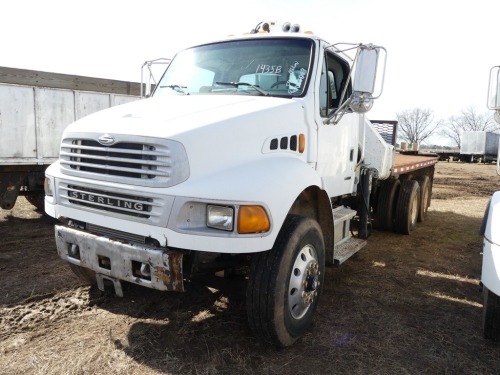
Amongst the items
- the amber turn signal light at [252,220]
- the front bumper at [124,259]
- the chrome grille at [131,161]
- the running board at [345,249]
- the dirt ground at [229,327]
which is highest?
the chrome grille at [131,161]

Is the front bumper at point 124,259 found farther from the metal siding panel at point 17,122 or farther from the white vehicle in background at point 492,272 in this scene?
the metal siding panel at point 17,122

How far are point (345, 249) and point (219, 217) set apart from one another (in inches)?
87.3

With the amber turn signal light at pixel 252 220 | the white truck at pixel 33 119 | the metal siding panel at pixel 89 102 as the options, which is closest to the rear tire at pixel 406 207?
the amber turn signal light at pixel 252 220

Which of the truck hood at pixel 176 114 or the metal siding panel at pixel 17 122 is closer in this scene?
the truck hood at pixel 176 114

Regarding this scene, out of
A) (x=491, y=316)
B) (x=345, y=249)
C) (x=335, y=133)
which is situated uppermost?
(x=335, y=133)

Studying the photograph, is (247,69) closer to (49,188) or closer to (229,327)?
(49,188)

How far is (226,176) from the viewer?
9.00 feet

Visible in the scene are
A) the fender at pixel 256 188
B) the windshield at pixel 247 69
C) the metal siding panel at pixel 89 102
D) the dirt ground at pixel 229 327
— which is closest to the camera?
the fender at pixel 256 188

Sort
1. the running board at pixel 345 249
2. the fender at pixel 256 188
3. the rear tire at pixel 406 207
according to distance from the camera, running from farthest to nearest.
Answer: the rear tire at pixel 406 207, the running board at pixel 345 249, the fender at pixel 256 188

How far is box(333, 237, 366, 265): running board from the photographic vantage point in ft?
13.4

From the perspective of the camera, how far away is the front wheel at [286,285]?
114 inches

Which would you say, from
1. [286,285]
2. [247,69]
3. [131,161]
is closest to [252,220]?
[286,285]

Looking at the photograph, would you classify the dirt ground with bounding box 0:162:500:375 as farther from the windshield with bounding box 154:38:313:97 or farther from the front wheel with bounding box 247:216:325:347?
the windshield with bounding box 154:38:313:97

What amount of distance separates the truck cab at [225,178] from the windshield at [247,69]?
0.01 m
